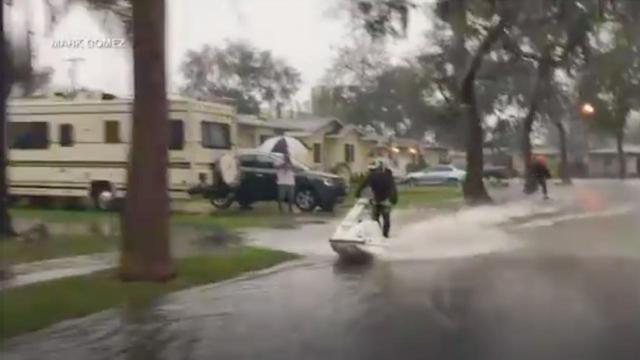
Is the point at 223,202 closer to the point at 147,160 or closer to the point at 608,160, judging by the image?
the point at 147,160

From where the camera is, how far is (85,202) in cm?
3428

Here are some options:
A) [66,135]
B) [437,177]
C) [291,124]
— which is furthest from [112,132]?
[437,177]

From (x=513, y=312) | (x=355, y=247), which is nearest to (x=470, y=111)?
(x=355, y=247)

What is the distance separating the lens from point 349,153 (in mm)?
64938

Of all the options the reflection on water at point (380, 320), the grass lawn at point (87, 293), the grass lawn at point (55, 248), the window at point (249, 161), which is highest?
the window at point (249, 161)

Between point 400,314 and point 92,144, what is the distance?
22.4 metres

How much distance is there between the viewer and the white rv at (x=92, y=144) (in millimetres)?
32625

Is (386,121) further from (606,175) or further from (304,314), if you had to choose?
(304,314)

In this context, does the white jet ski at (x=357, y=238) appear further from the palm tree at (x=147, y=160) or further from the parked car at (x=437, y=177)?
the parked car at (x=437, y=177)

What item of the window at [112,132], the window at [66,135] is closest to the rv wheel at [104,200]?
the window at [112,132]

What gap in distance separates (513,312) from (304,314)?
2.22m

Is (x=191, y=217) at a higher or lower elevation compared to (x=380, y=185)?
lower

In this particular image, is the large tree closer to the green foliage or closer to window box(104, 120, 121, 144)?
the green foliage

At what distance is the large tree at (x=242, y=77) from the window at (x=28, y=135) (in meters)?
39.1
